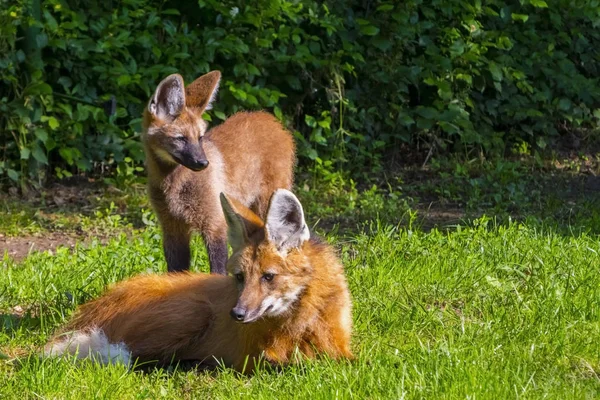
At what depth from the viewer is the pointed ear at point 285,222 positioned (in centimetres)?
366

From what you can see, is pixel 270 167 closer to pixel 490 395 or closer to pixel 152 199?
pixel 152 199

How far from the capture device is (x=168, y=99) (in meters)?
5.18

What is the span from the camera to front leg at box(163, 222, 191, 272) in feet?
16.8

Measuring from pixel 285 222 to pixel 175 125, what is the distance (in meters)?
1.66

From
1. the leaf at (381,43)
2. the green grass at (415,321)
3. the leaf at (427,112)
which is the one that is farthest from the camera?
the leaf at (427,112)

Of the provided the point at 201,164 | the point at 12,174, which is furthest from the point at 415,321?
the point at 12,174

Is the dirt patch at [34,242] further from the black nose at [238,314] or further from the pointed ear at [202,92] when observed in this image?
the black nose at [238,314]

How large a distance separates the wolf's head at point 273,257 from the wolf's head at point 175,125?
1.36 metres

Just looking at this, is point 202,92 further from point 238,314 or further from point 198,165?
point 238,314

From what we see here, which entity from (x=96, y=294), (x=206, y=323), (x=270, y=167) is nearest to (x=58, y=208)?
(x=270, y=167)

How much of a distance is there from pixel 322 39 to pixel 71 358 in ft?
16.6

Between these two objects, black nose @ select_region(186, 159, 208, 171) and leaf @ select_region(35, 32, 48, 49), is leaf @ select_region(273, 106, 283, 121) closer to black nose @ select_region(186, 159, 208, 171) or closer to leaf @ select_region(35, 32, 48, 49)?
leaf @ select_region(35, 32, 48, 49)

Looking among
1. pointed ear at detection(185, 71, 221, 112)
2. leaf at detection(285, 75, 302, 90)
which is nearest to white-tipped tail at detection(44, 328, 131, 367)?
pointed ear at detection(185, 71, 221, 112)

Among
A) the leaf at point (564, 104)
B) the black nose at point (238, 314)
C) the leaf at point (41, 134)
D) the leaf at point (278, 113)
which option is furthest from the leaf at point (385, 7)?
the black nose at point (238, 314)
